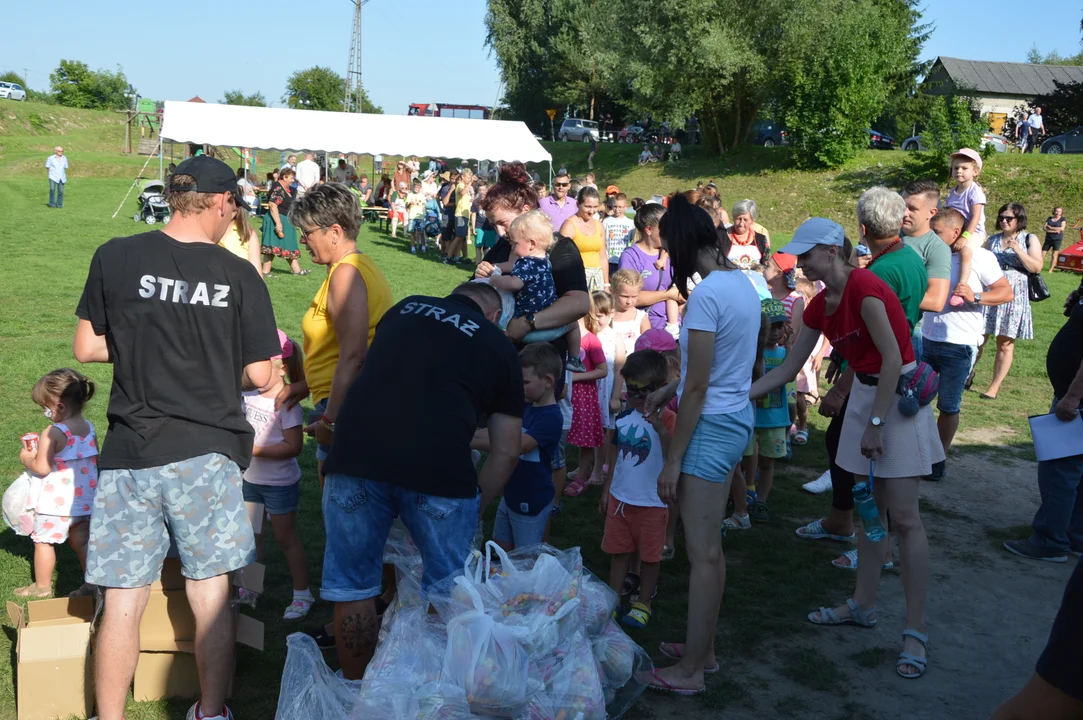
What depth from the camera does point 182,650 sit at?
3.53 m

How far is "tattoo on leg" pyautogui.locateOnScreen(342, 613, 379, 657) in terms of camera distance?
10.4 feet

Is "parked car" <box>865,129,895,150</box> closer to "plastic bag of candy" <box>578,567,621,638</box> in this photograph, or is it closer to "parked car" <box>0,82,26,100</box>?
"plastic bag of candy" <box>578,567,621,638</box>

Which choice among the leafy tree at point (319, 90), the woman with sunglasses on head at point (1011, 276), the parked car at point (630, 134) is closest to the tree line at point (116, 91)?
the leafy tree at point (319, 90)

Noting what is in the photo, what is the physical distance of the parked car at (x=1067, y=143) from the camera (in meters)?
34.1

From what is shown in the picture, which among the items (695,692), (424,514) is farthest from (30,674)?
(695,692)

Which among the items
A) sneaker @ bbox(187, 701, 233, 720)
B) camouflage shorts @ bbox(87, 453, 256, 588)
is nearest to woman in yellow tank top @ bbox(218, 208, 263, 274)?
camouflage shorts @ bbox(87, 453, 256, 588)

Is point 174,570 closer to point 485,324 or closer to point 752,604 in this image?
point 485,324

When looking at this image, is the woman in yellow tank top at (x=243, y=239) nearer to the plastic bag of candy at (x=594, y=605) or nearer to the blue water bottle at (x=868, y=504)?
the plastic bag of candy at (x=594, y=605)

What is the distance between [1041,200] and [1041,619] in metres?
24.5

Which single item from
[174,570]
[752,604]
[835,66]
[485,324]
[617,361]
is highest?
[835,66]

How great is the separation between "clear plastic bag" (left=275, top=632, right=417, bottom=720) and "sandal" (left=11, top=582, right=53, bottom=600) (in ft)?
6.52

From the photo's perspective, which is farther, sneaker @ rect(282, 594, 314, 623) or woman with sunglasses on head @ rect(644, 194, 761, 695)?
sneaker @ rect(282, 594, 314, 623)

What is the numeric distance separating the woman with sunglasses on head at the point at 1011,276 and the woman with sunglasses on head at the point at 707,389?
614 cm

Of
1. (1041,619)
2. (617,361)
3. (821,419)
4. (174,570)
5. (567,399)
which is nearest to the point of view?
(174,570)
